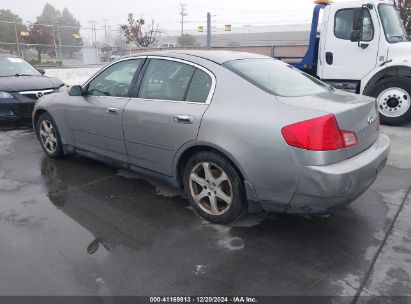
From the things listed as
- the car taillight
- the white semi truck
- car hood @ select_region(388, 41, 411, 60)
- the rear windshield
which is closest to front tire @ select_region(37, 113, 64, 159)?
the rear windshield

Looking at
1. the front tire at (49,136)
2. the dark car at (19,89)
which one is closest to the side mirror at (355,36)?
the front tire at (49,136)

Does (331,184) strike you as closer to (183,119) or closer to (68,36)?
(183,119)

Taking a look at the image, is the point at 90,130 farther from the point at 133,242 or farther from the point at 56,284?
the point at 56,284

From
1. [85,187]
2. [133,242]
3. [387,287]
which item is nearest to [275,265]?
[387,287]

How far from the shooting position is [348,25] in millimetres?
7508

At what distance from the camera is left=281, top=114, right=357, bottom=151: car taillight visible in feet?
8.78

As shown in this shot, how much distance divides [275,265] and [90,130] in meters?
2.76

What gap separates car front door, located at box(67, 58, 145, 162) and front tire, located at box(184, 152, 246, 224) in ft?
3.31

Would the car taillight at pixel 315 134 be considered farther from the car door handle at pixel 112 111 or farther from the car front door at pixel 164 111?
the car door handle at pixel 112 111

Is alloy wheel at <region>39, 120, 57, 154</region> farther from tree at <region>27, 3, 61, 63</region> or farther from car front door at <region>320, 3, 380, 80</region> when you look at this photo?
tree at <region>27, 3, 61, 63</region>

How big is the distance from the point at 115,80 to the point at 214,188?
6.20 ft

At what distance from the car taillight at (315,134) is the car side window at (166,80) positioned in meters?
1.19

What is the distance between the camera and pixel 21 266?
8.98ft

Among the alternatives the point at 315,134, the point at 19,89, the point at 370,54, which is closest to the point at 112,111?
the point at 315,134
